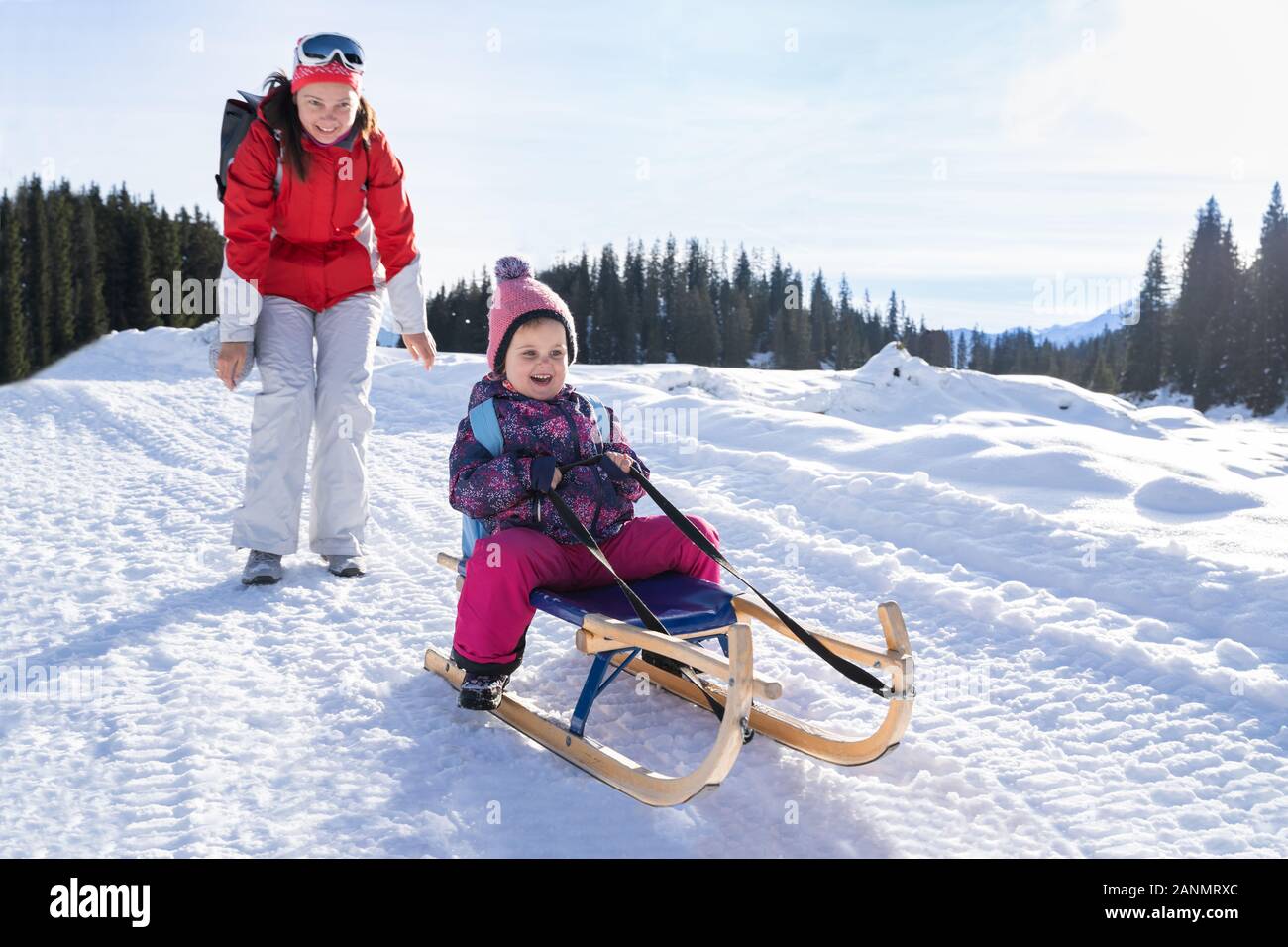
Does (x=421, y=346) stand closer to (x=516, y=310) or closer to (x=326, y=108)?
(x=326, y=108)

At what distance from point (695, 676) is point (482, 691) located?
2.18 feet

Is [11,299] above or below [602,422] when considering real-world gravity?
above

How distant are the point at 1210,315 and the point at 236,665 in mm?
55429

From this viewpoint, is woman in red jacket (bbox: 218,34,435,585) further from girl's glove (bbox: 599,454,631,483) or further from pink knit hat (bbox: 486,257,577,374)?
girl's glove (bbox: 599,454,631,483)

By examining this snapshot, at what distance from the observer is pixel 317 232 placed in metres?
4.02

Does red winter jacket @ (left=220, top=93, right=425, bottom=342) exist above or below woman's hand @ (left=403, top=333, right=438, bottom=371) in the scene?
above

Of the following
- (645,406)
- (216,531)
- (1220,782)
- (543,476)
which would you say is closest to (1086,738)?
(1220,782)

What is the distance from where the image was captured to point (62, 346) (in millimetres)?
45156

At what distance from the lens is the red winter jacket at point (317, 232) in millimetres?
3756

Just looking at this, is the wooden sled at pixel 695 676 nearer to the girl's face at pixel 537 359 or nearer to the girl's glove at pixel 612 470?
the girl's glove at pixel 612 470

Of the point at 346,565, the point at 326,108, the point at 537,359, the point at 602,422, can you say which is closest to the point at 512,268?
the point at 537,359

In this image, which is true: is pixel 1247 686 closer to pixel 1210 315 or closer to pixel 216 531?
pixel 216 531

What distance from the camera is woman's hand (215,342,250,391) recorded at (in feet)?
12.8

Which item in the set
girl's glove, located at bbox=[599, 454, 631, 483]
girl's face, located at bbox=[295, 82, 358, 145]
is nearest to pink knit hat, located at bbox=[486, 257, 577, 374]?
girl's glove, located at bbox=[599, 454, 631, 483]
